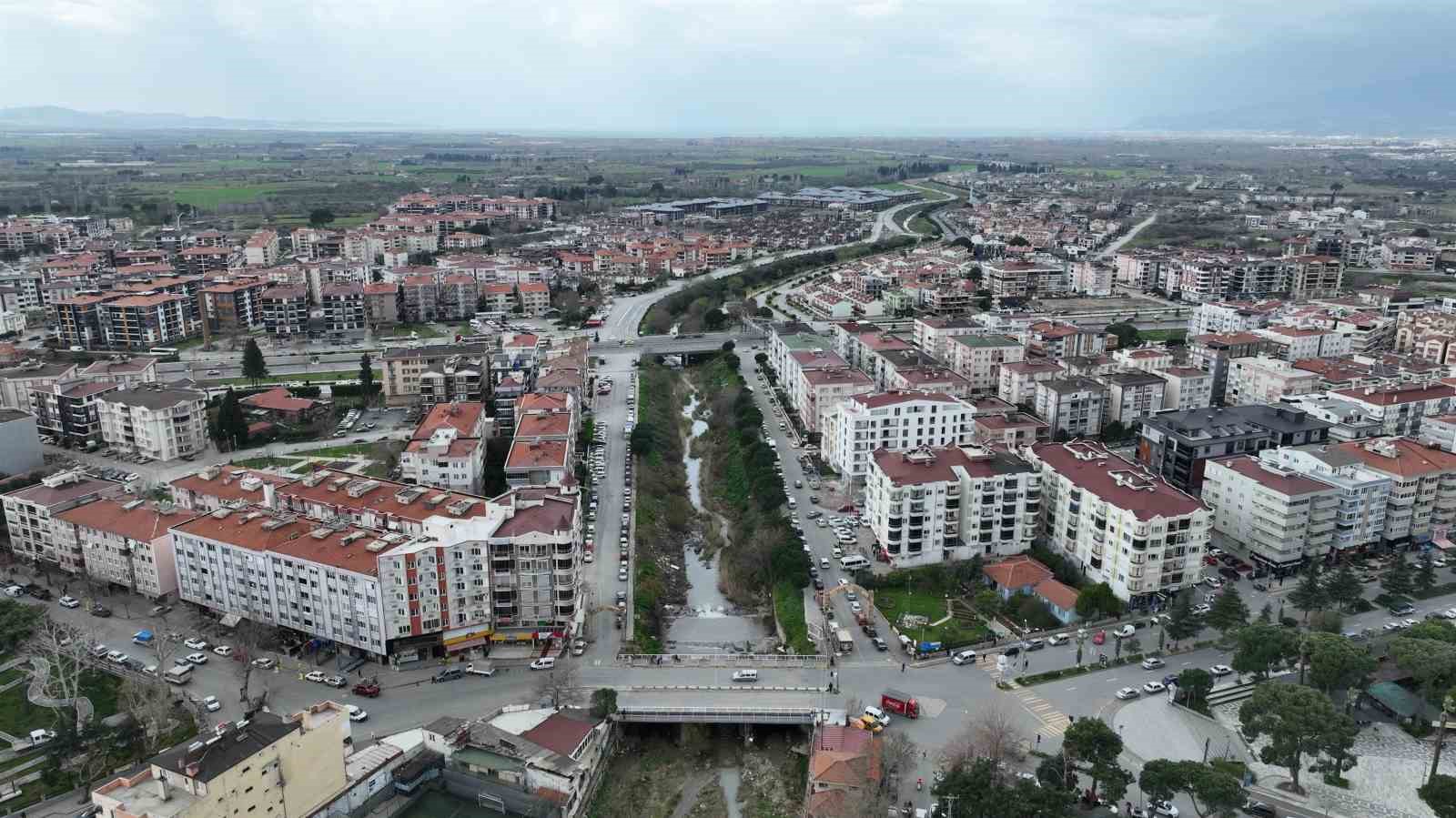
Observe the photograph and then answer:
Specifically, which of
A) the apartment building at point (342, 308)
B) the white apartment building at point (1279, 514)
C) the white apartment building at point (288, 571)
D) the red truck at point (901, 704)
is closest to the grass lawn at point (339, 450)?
the white apartment building at point (288, 571)

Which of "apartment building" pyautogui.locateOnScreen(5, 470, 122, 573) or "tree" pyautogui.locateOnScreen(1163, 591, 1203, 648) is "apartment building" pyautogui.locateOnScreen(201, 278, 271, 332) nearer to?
"apartment building" pyautogui.locateOnScreen(5, 470, 122, 573)

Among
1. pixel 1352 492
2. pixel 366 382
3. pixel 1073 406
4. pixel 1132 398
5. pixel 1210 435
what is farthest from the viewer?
pixel 366 382

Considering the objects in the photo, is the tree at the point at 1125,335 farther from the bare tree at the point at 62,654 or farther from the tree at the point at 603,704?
the bare tree at the point at 62,654

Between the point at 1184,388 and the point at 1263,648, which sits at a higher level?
the point at 1184,388

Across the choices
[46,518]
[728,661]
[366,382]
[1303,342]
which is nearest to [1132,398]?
[1303,342]

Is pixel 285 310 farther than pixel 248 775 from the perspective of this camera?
Yes

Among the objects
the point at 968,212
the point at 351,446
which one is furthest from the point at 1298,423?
the point at 968,212

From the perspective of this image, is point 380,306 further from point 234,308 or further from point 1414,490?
point 1414,490

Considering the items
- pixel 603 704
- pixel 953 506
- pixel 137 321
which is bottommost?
pixel 603 704
